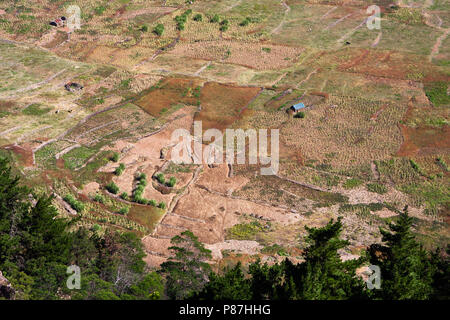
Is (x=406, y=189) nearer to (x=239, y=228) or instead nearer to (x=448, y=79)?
(x=239, y=228)

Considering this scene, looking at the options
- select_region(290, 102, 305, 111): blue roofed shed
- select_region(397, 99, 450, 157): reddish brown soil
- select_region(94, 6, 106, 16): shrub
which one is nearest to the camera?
select_region(397, 99, 450, 157): reddish brown soil

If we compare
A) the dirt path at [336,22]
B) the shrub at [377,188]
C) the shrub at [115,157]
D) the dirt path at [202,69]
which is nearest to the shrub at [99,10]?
the dirt path at [202,69]

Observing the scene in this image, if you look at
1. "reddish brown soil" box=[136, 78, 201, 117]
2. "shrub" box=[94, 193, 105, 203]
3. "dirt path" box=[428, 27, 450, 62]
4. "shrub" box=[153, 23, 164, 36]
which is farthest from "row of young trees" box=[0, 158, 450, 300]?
"dirt path" box=[428, 27, 450, 62]

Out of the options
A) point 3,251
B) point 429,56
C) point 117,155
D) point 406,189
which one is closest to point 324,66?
point 429,56

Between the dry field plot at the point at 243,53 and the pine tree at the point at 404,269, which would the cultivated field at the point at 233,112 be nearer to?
the dry field plot at the point at 243,53

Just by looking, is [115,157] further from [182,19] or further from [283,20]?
[283,20]

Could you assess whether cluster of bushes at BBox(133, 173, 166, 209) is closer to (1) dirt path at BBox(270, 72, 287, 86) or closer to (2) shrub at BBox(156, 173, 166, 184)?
(2) shrub at BBox(156, 173, 166, 184)
